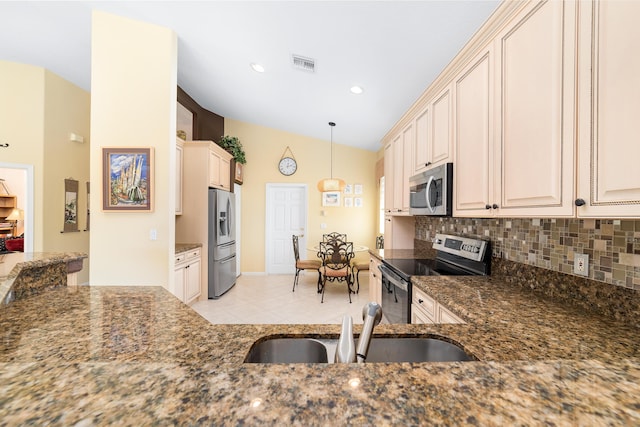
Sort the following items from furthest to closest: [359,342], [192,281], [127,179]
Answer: [192,281] → [127,179] → [359,342]

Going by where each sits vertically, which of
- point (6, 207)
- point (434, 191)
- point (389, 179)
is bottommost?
point (6, 207)

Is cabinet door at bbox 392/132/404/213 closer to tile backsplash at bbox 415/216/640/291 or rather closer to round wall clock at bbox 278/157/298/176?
tile backsplash at bbox 415/216/640/291

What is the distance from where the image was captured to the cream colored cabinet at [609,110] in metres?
0.86

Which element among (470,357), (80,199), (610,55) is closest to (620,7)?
(610,55)

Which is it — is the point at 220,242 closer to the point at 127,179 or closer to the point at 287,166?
the point at 127,179

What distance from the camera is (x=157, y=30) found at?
2766 millimetres

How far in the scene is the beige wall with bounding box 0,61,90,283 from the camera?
3703mm

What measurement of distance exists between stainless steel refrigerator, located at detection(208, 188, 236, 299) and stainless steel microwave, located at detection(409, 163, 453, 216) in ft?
9.24

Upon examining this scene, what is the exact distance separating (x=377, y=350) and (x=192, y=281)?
11.1ft

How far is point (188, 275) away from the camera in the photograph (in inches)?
140

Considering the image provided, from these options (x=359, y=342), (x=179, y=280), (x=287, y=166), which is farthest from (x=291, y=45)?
(x=287, y=166)

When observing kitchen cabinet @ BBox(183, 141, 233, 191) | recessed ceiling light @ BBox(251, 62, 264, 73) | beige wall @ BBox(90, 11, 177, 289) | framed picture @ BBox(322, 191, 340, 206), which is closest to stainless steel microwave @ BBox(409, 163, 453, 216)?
recessed ceiling light @ BBox(251, 62, 264, 73)

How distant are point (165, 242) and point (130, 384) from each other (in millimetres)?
2587

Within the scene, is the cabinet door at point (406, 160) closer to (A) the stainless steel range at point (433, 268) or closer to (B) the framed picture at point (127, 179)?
(A) the stainless steel range at point (433, 268)
